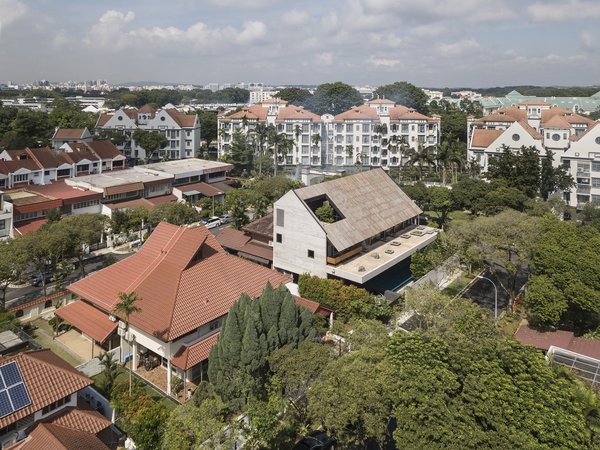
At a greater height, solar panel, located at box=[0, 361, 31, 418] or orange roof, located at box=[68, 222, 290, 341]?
orange roof, located at box=[68, 222, 290, 341]

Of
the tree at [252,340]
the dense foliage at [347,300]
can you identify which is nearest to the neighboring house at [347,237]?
the dense foliage at [347,300]

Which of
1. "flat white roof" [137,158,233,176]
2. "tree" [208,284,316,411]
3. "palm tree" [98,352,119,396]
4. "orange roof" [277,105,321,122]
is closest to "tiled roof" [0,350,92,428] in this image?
"palm tree" [98,352,119,396]

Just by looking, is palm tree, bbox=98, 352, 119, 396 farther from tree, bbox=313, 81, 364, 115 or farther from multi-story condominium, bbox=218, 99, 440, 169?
tree, bbox=313, 81, 364, 115

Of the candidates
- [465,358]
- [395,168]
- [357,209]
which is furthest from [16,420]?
[395,168]

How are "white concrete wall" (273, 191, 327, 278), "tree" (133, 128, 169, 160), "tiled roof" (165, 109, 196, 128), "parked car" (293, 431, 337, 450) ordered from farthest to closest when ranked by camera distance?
1. "tiled roof" (165, 109, 196, 128)
2. "tree" (133, 128, 169, 160)
3. "white concrete wall" (273, 191, 327, 278)
4. "parked car" (293, 431, 337, 450)

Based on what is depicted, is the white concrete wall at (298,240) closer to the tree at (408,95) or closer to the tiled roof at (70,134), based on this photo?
the tiled roof at (70,134)

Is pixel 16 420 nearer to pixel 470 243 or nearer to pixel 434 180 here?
pixel 470 243

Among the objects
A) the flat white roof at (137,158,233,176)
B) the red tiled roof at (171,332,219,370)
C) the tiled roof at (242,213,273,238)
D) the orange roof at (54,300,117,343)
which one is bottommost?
the red tiled roof at (171,332,219,370)

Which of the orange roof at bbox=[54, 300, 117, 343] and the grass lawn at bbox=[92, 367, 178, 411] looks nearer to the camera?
the grass lawn at bbox=[92, 367, 178, 411]
